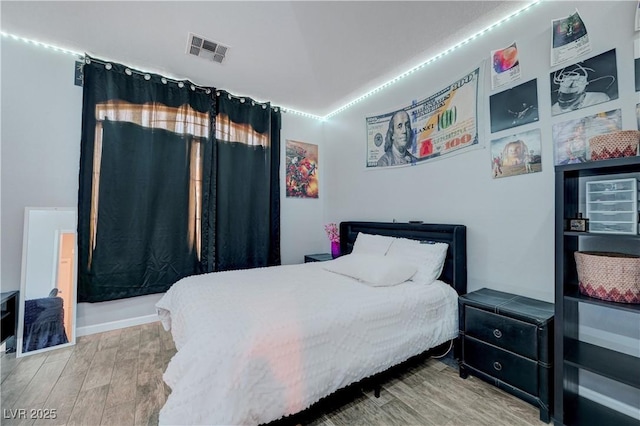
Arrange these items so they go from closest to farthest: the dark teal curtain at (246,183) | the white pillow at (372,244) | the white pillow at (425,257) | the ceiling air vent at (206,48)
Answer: the white pillow at (425,257), the ceiling air vent at (206,48), the white pillow at (372,244), the dark teal curtain at (246,183)

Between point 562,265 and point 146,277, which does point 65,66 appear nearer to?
point 146,277

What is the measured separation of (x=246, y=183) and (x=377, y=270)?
2.20 metres

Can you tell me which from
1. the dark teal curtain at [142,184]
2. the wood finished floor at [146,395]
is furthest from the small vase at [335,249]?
the wood finished floor at [146,395]

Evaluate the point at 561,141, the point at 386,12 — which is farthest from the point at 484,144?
the point at 386,12

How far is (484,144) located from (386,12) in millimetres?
1374

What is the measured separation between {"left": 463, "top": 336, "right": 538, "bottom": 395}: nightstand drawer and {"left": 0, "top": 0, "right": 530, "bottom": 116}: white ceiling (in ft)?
8.48

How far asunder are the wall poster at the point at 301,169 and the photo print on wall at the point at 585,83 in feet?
9.89

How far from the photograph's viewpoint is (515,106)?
7.01ft

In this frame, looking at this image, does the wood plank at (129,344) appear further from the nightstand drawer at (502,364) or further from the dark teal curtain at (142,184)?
the nightstand drawer at (502,364)

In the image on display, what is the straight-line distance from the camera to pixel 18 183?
248 cm

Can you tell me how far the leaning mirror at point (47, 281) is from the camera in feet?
7.86

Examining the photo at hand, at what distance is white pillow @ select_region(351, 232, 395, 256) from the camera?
9.25 ft

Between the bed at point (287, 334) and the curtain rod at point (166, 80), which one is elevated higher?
the curtain rod at point (166, 80)

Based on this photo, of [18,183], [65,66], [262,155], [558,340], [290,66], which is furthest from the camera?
[262,155]
